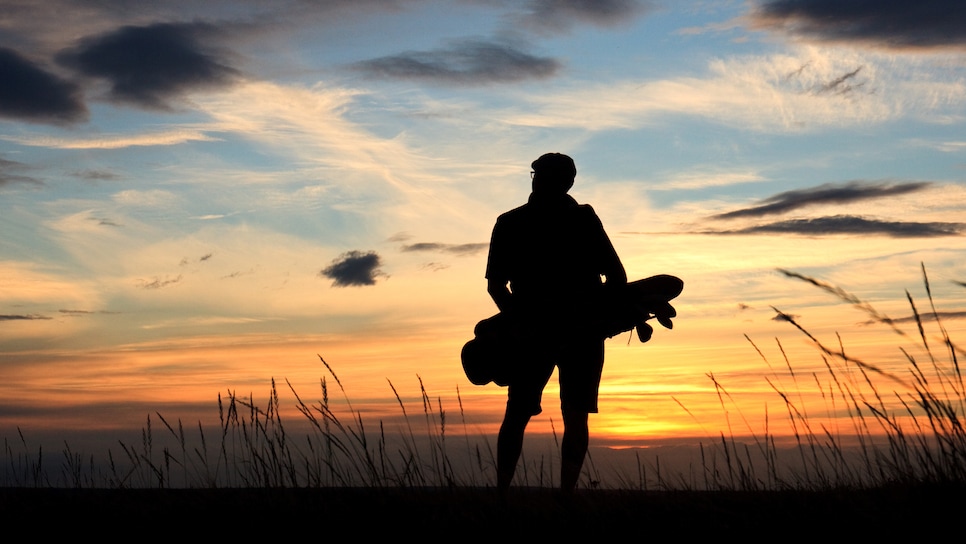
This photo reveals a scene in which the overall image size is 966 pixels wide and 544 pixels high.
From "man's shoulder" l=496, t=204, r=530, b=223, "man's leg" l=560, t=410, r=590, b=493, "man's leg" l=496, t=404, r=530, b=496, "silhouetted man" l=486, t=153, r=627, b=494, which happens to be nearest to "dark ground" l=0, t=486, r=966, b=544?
"man's leg" l=496, t=404, r=530, b=496

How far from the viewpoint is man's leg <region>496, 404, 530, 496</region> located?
552 cm

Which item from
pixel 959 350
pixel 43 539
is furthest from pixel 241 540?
pixel 959 350

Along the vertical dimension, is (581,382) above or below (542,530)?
above

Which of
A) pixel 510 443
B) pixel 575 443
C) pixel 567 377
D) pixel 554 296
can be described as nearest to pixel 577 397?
pixel 567 377

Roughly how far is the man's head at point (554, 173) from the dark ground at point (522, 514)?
72.0 inches

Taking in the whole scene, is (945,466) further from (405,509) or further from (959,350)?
(405,509)

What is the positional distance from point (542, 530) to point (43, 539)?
2.65 metres

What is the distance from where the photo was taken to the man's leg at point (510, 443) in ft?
18.1

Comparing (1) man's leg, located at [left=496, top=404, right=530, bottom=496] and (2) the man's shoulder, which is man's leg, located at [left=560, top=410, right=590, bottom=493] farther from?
(2) the man's shoulder

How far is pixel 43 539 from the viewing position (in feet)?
15.5

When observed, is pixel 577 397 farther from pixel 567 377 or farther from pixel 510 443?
pixel 510 443

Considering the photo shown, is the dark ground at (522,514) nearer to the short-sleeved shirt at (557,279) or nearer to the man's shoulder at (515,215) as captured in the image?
the short-sleeved shirt at (557,279)

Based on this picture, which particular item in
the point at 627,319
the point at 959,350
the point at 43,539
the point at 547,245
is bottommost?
the point at 43,539

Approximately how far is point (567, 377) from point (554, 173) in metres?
1.25
